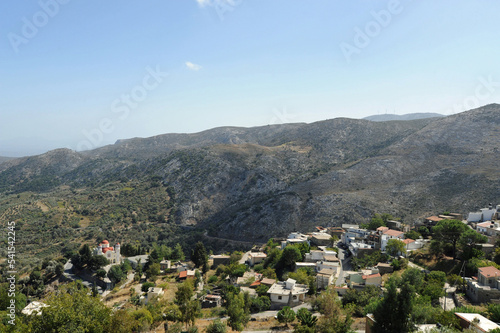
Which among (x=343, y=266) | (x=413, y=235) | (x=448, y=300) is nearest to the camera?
(x=448, y=300)

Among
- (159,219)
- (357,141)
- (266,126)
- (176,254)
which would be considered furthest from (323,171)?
(266,126)

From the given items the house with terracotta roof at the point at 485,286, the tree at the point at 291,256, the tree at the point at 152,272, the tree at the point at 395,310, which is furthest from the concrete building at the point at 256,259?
the tree at the point at 395,310

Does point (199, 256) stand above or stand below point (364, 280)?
below

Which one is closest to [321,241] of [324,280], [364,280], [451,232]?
[324,280]

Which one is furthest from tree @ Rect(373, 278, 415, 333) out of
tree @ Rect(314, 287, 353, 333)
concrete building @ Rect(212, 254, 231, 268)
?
concrete building @ Rect(212, 254, 231, 268)

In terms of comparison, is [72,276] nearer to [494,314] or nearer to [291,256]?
[291,256]

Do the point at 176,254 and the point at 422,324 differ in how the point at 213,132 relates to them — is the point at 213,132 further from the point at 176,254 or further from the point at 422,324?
the point at 422,324

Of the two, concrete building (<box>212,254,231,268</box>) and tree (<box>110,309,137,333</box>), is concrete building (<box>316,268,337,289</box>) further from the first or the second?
tree (<box>110,309,137,333</box>)
